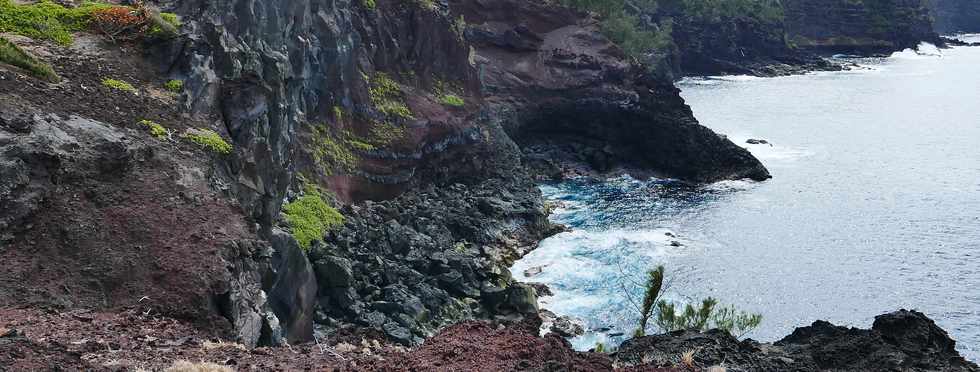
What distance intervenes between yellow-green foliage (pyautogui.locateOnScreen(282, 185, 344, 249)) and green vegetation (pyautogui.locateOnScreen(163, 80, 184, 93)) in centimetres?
1124

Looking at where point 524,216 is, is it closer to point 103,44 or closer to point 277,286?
point 277,286

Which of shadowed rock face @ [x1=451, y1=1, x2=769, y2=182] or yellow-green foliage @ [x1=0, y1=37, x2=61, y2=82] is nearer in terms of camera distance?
yellow-green foliage @ [x1=0, y1=37, x2=61, y2=82]

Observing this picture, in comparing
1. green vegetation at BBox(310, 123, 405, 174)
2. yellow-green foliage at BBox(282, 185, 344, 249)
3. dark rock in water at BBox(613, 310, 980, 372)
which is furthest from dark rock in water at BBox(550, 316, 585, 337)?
dark rock in water at BBox(613, 310, 980, 372)

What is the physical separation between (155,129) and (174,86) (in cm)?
370

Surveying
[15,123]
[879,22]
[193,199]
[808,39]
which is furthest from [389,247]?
[879,22]

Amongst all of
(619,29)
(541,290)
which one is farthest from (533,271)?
(619,29)

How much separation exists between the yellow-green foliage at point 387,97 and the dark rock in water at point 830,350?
40638 mm

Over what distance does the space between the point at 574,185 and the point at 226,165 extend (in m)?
52.0

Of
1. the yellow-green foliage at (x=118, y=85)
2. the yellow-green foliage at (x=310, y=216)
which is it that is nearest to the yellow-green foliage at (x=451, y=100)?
the yellow-green foliage at (x=310, y=216)

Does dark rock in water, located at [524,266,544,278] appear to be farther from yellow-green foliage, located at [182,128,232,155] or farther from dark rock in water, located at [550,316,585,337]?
yellow-green foliage, located at [182,128,232,155]

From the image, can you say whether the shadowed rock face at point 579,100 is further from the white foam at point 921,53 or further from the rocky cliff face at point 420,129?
the white foam at point 921,53

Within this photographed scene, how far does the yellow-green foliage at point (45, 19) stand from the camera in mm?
26953

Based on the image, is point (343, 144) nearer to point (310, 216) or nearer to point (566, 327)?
point (310, 216)

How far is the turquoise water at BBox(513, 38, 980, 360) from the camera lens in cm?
4669
